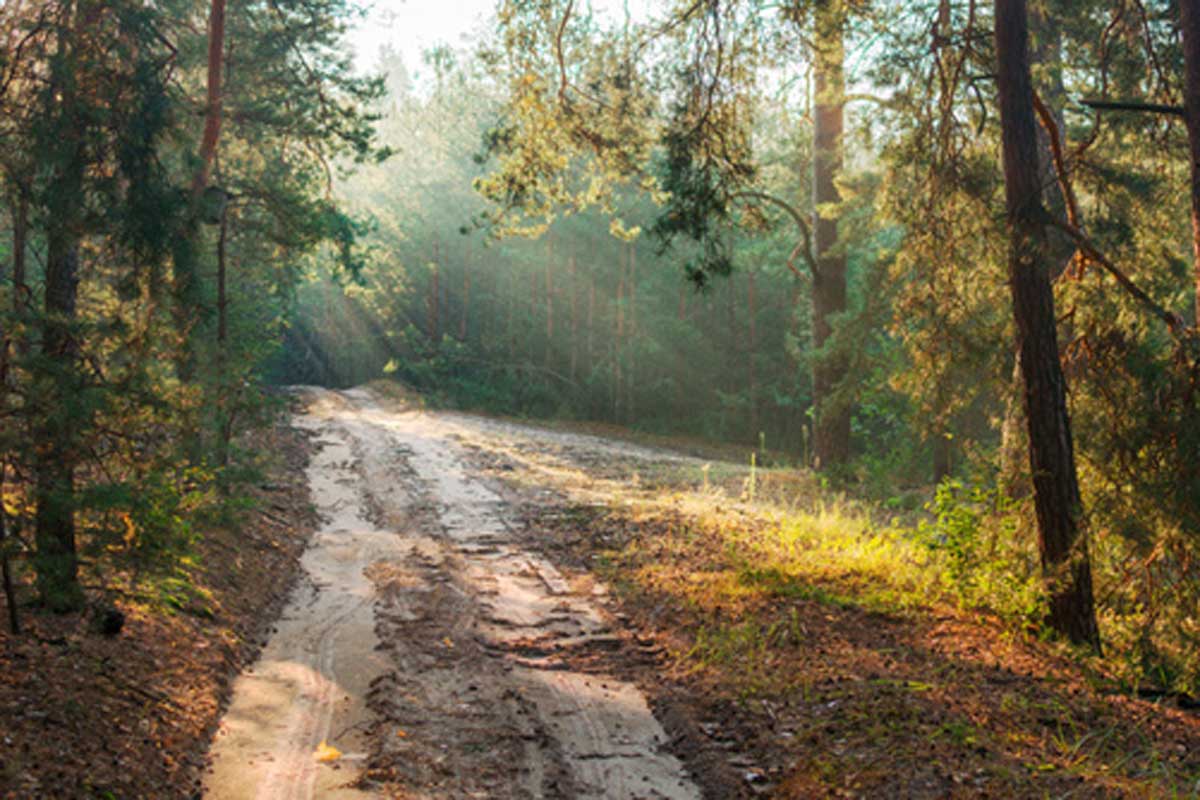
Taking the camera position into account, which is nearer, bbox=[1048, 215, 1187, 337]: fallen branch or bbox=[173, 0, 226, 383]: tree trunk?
bbox=[1048, 215, 1187, 337]: fallen branch

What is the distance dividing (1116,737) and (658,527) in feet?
20.2

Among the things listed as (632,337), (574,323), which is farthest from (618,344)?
(574,323)

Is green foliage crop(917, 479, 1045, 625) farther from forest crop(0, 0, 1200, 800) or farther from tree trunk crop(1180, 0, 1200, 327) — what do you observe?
tree trunk crop(1180, 0, 1200, 327)

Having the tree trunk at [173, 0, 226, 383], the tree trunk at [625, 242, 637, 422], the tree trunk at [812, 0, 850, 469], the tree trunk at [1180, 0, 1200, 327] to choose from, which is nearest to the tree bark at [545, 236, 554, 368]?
the tree trunk at [625, 242, 637, 422]

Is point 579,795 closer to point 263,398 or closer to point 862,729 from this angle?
point 862,729

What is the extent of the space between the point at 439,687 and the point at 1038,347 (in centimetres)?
468

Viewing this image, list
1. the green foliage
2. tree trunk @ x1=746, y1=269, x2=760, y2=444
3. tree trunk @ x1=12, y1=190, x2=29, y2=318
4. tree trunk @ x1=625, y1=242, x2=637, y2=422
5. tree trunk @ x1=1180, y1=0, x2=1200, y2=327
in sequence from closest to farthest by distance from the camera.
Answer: tree trunk @ x1=12, y1=190, x2=29, y2=318 < tree trunk @ x1=1180, y1=0, x2=1200, y2=327 < the green foliage < tree trunk @ x1=625, y1=242, x2=637, y2=422 < tree trunk @ x1=746, y1=269, x2=760, y2=444

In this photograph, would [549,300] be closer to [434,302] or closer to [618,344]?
[618,344]

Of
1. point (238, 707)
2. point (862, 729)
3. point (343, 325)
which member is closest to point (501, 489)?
point (238, 707)

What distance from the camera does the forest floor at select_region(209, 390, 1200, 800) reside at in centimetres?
475

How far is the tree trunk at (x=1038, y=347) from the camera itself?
6.38 meters

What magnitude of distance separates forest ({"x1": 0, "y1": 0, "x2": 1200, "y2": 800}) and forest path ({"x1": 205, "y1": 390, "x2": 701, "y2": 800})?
1.4 inches

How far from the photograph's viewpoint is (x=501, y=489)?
14461mm

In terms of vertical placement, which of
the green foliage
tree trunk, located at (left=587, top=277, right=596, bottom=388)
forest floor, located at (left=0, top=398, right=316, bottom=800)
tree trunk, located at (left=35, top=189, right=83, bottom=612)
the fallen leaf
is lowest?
the fallen leaf
